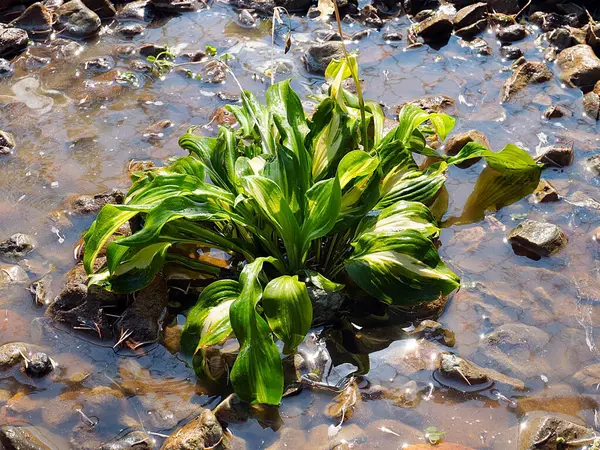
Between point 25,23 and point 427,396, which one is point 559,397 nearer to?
point 427,396

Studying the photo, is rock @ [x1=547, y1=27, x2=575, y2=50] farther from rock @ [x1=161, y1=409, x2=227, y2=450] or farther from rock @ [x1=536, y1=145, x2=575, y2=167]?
rock @ [x1=161, y1=409, x2=227, y2=450]

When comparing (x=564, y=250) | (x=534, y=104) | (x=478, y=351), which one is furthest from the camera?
(x=534, y=104)

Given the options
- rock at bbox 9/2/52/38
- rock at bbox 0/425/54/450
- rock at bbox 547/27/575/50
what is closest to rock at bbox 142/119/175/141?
rock at bbox 9/2/52/38

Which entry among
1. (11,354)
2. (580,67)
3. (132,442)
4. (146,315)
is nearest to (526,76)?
(580,67)

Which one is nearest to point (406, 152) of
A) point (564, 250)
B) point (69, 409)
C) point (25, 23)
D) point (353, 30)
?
point (564, 250)

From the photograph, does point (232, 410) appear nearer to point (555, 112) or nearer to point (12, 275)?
point (12, 275)

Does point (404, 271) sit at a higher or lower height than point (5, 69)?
higher
